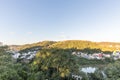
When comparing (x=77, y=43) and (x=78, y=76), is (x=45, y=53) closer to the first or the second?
(x=78, y=76)

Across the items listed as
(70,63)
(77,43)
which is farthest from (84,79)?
(77,43)

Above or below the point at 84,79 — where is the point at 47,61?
above

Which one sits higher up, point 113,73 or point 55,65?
point 55,65

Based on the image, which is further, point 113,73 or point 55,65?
point 113,73

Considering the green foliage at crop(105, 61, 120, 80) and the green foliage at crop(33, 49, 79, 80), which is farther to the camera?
the green foliage at crop(105, 61, 120, 80)

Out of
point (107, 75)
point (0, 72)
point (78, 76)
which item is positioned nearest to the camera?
point (0, 72)

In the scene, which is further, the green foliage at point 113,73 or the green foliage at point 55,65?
the green foliage at point 113,73

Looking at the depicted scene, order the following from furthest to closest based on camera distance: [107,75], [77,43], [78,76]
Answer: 1. [77,43]
2. [107,75]
3. [78,76]

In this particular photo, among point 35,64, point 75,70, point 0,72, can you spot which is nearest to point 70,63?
point 75,70

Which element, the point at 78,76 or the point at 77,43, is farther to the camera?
the point at 77,43

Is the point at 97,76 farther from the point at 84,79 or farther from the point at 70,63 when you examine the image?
Result: the point at 70,63
